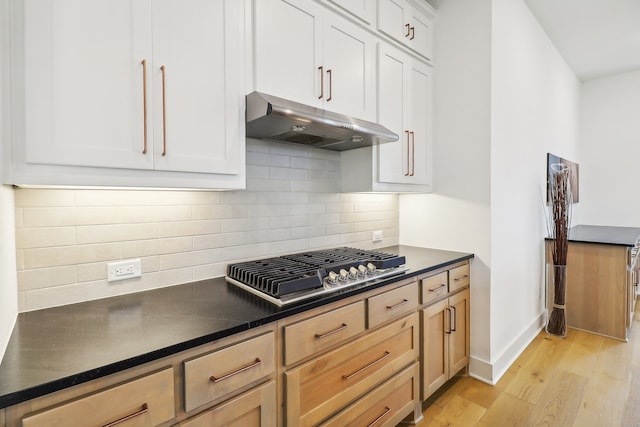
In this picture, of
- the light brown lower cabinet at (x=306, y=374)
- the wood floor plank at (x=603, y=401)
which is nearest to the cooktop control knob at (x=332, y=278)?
the light brown lower cabinet at (x=306, y=374)

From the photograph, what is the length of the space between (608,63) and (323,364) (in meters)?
5.05

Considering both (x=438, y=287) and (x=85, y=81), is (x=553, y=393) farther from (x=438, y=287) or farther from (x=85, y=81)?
(x=85, y=81)

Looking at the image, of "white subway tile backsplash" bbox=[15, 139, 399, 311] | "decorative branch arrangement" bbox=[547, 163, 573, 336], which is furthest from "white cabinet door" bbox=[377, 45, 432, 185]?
"decorative branch arrangement" bbox=[547, 163, 573, 336]

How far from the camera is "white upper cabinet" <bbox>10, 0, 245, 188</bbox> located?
975mm

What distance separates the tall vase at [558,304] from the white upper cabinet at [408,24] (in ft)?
7.75

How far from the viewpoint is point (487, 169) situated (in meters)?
2.23

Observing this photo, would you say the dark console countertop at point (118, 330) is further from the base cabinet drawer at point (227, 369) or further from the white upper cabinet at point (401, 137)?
the white upper cabinet at point (401, 137)

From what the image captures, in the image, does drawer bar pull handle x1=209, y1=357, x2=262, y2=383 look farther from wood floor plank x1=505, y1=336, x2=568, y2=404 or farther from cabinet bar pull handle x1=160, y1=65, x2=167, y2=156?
wood floor plank x1=505, y1=336, x2=568, y2=404

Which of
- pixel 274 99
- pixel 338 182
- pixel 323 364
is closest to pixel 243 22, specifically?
pixel 274 99

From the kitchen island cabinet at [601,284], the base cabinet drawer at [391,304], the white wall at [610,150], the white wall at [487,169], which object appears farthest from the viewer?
the white wall at [610,150]

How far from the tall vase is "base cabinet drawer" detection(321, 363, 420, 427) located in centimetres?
208

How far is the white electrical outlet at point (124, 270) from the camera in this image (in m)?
1.36

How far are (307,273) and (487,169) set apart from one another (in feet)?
5.12

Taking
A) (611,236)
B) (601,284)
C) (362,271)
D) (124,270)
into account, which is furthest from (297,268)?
(611,236)
